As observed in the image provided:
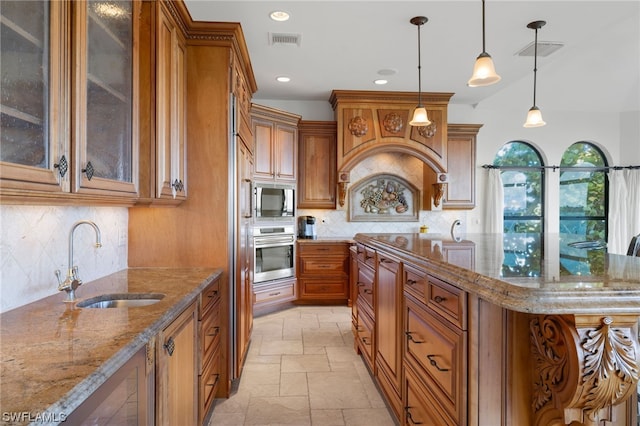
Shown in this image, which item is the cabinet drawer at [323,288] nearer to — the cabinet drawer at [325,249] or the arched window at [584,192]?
the cabinet drawer at [325,249]

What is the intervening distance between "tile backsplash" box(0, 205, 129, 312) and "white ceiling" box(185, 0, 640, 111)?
179 cm

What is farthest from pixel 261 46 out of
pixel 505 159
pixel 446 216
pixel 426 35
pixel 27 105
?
pixel 505 159

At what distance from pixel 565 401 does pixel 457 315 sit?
0.40m

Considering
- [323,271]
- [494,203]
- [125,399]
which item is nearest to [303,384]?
[125,399]

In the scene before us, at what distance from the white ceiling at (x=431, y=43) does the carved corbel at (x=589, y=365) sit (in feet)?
8.30

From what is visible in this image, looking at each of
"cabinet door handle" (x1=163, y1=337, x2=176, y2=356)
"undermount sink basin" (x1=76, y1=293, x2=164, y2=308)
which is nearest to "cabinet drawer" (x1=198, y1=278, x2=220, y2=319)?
"undermount sink basin" (x1=76, y1=293, x2=164, y2=308)

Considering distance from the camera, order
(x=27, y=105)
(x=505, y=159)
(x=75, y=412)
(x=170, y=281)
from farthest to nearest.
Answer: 1. (x=505, y=159)
2. (x=170, y=281)
3. (x=27, y=105)
4. (x=75, y=412)

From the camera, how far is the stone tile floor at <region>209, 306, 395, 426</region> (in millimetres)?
2227

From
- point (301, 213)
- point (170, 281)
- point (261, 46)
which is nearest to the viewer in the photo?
point (170, 281)

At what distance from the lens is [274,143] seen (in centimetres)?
444

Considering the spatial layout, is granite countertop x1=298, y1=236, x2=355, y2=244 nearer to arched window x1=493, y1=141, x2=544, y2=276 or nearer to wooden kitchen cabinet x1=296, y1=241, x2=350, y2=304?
wooden kitchen cabinet x1=296, y1=241, x2=350, y2=304

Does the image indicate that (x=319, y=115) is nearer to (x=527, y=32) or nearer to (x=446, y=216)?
(x=446, y=216)

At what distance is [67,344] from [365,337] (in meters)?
2.26

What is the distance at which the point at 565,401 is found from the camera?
3.38ft
